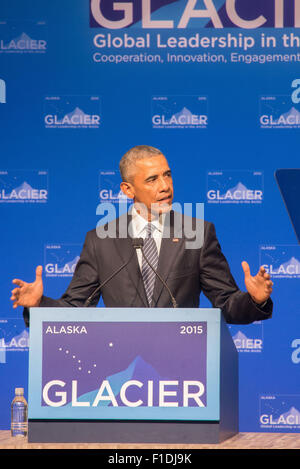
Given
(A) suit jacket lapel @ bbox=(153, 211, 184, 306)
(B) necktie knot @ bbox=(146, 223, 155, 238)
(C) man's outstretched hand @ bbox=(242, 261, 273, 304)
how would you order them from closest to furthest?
(C) man's outstretched hand @ bbox=(242, 261, 273, 304)
(A) suit jacket lapel @ bbox=(153, 211, 184, 306)
(B) necktie knot @ bbox=(146, 223, 155, 238)

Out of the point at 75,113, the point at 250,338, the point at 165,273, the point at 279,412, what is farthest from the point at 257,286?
the point at 75,113

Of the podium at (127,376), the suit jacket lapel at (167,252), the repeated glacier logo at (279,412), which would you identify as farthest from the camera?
the repeated glacier logo at (279,412)

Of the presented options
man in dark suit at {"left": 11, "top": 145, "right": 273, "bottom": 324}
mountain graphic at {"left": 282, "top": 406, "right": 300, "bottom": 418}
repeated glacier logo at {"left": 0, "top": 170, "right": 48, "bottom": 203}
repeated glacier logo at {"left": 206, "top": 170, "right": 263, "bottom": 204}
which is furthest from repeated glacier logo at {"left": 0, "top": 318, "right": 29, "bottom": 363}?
man in dark suit at {"left": 11, "top": 145, "right": 273, "bottom": 324}

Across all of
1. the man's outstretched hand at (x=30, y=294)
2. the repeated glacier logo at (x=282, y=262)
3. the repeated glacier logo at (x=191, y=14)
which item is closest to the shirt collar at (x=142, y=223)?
the man's outstretched hand at (x=30, y=294)

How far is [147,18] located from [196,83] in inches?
22.4

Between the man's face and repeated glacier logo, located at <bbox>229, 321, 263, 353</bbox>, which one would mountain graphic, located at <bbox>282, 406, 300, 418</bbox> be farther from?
the man's face

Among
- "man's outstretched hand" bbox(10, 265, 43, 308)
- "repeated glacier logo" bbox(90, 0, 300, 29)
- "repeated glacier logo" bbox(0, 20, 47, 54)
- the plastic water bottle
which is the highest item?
"repeated glacier logo" bbox(90, 0, 300, 29)

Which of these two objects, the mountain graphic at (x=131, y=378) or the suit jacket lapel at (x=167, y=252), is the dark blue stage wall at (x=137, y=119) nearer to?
the suit jacket lapel at (x=167, y=252)

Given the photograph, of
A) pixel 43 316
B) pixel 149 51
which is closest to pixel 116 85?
pixel 149 51

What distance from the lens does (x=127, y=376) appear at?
2342mm

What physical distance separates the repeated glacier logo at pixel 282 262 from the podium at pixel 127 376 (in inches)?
121

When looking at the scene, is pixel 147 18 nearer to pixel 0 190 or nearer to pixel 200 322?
pixel 0 190

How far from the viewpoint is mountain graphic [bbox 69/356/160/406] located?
7.64ft

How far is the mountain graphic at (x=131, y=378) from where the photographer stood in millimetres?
2328
